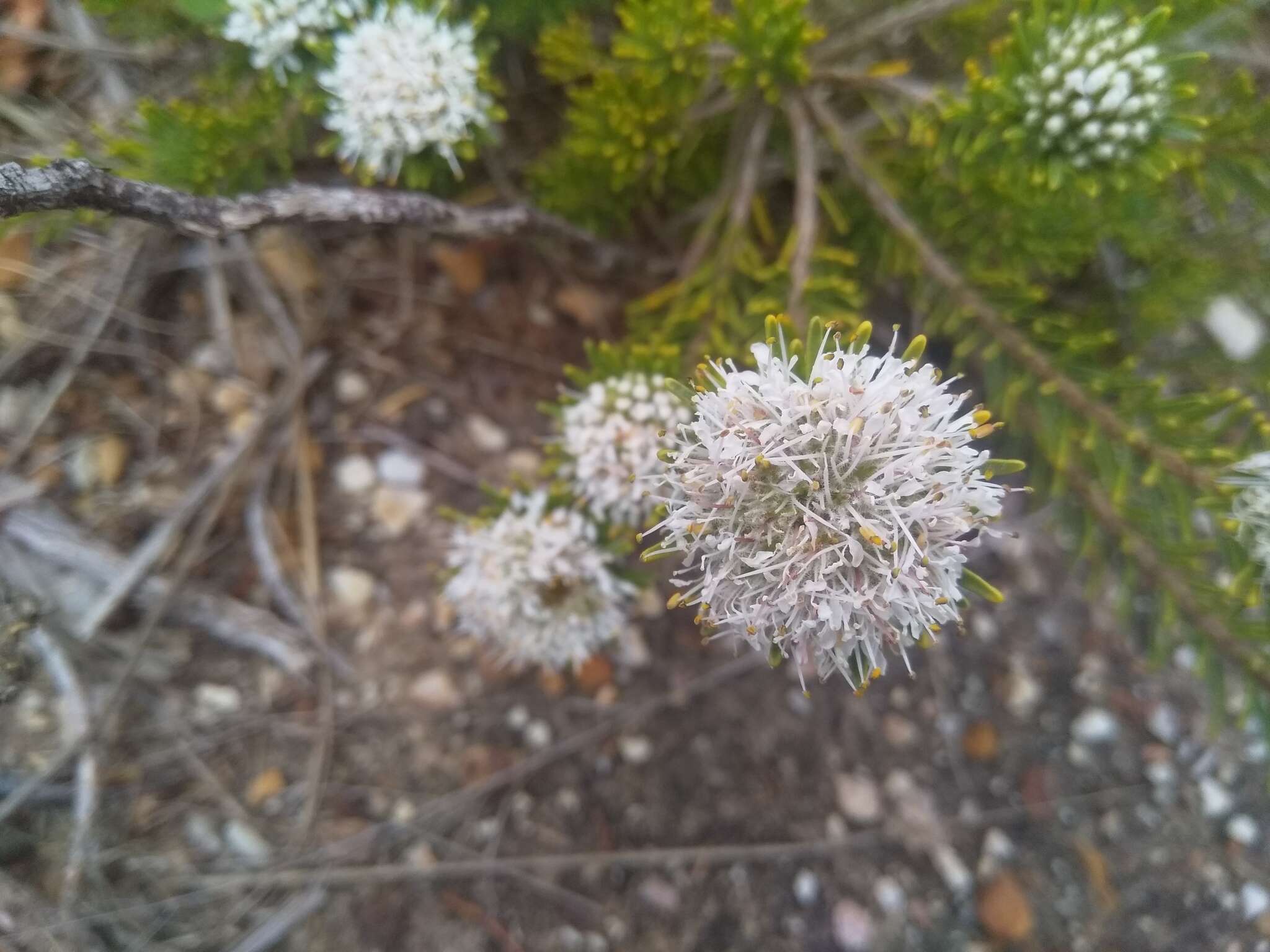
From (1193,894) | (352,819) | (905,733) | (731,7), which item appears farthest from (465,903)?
(731,7)

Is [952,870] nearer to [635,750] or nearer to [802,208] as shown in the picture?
[635,750]

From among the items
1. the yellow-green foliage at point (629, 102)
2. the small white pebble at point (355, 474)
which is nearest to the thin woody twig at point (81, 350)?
the small white pebble at point (355, 474)

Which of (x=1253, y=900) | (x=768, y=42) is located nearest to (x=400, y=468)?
(x=768, y=42)

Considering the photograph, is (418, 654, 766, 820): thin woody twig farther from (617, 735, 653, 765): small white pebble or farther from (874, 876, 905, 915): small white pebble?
(874, 876, 905, 915): small white pebble

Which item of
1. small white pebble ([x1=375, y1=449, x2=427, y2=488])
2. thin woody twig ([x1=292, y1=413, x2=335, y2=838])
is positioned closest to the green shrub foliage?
small white pebble ([x1=375, y1=449, x2=427, y2=488])

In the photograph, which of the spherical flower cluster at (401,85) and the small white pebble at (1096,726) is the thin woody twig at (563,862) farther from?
the spherical flower cluster at (401,85)

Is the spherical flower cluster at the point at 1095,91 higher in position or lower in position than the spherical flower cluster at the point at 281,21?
higher
